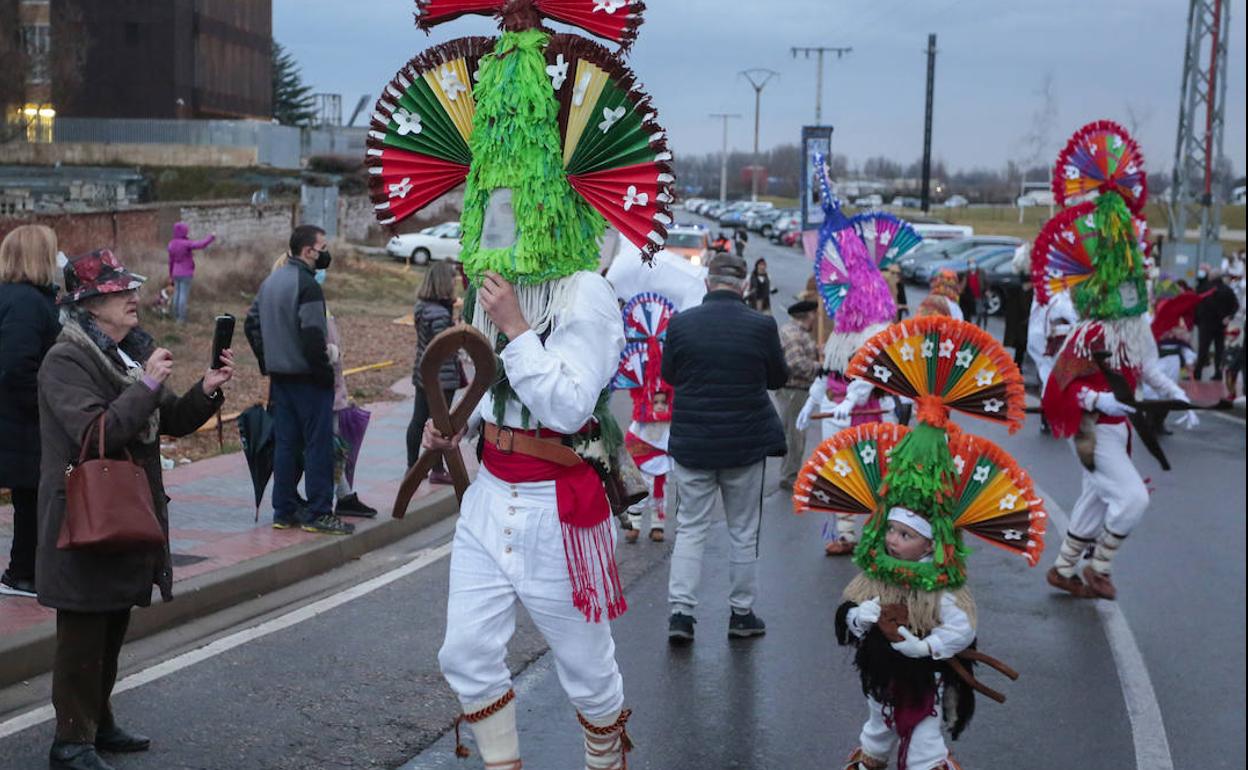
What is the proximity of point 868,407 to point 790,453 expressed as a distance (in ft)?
7.24

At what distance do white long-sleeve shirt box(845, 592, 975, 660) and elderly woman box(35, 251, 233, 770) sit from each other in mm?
2747

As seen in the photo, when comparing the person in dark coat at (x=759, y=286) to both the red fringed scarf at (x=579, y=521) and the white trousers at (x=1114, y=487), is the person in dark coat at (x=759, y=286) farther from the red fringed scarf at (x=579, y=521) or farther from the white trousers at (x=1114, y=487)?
the red fringed scarf at (x=579, y=521)

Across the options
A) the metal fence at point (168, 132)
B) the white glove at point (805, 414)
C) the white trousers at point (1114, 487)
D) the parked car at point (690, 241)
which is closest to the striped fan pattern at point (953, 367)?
the white trousers at point (1114, 487)

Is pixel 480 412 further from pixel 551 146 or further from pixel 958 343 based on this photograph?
pixel 958 343

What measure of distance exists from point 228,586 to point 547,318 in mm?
3896

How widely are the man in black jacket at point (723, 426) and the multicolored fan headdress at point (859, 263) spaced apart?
3027 millimetres

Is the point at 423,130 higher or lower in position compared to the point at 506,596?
higher

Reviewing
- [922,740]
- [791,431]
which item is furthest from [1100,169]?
[922,740]

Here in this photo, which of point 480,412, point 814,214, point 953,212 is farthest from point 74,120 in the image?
point 953,212

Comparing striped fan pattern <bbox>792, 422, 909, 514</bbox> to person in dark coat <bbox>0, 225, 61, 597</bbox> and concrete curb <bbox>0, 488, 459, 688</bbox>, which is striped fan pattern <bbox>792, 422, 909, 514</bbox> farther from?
person in dark coat <bbox>0, 225, 61, 597</bbox>

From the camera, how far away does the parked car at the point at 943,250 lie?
141 feet

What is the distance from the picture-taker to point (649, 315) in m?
9.97

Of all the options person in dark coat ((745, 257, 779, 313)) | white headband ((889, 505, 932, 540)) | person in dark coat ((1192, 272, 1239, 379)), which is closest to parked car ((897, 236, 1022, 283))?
person in dark coat ((745, 257, 779, 313))

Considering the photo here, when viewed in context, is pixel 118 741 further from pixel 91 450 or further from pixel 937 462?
pixel 937 462
